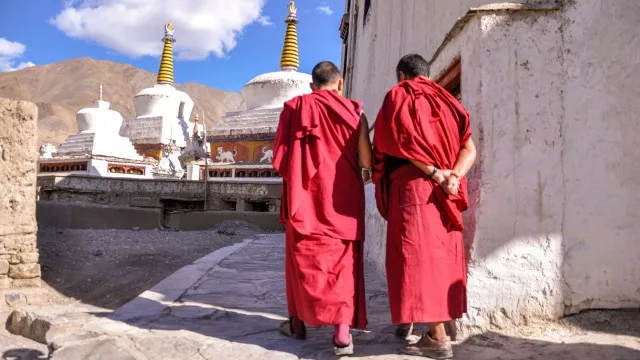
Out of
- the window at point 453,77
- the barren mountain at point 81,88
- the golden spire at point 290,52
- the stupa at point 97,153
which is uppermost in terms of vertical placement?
the barren mountain at point 81,88

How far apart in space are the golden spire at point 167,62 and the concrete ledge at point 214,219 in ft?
51.6

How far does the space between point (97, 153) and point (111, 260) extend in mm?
14092

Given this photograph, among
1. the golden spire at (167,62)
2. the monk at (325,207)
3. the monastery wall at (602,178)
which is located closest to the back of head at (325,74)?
the monk at (325,207)

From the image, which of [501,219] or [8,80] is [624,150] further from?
[8,80]

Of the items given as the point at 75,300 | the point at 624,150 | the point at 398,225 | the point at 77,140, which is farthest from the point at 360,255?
the point at 77,140

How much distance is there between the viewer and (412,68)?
7.77 feet

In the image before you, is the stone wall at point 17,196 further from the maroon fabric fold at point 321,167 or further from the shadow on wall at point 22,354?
the maroon fabric fold at point 321,167

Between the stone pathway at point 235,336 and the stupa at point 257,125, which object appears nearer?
the stone pathway at point 235,336

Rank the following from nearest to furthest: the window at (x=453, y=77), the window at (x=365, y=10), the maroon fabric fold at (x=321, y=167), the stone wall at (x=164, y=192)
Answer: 1. the maroon fabric fold at (x=321, y=167)
2. the window at (x=453, y=77)
3. the window at (x=365, y=10)
4. the stone wall at (x=164, y=192)

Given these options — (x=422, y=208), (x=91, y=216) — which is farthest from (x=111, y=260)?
(x=422, y=208)

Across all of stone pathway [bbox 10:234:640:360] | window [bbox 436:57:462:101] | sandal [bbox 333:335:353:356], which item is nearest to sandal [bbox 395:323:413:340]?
stone pathway [bbox 10:234:640:360]

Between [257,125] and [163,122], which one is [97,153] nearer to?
[163,122]

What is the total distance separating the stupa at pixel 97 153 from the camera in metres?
17.2

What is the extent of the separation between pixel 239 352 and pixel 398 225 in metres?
0.88
